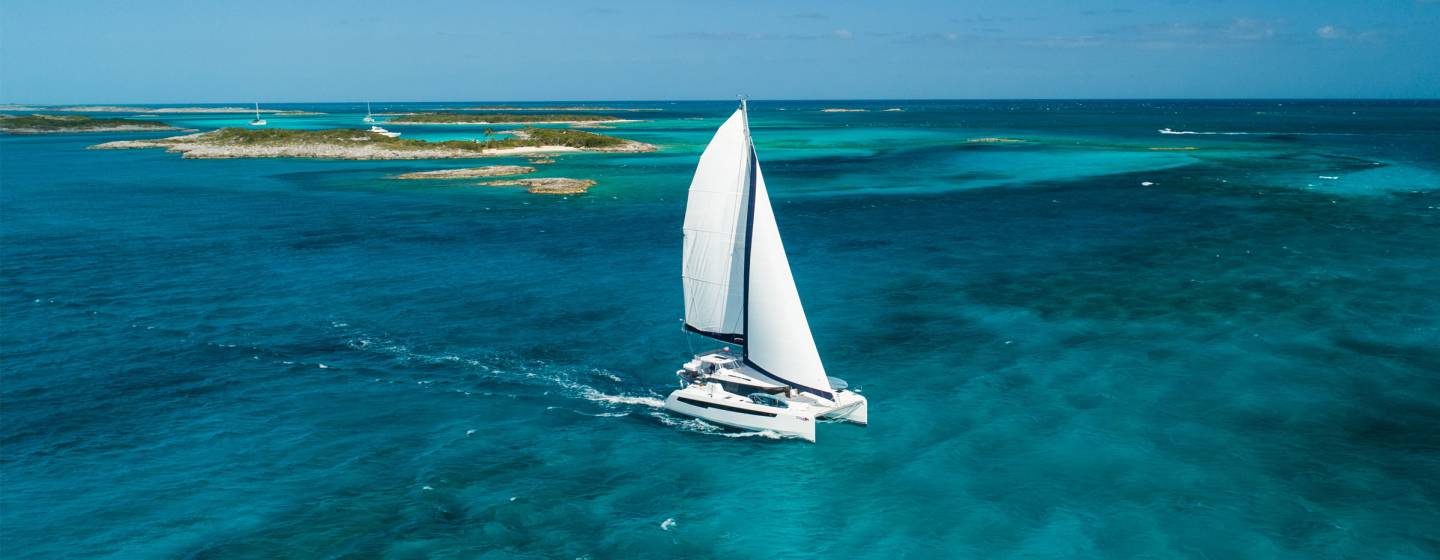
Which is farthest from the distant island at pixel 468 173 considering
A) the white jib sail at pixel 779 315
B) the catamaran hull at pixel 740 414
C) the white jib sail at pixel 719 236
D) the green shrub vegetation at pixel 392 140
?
the white jib sail at pixel 779 315

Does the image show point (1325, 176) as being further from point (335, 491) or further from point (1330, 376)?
point (335, 491)

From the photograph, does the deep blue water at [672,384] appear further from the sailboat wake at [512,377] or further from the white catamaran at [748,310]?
the white catamaran at [748,310]

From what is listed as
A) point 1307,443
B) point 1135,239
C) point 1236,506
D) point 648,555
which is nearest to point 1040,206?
point 1135,239

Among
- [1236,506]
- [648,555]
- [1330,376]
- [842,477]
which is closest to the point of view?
[648,555]

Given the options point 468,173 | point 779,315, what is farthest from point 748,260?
point 468,173

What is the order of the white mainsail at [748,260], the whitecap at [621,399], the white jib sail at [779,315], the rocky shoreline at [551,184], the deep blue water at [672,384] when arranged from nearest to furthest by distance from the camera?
1. the deep blue water at [672,384]
2. the white mainsail at [748,260]
3. the white jib sail at [779,315]
4. the whitecap at [621,399]
5. the rocky shoreline at [551,184]

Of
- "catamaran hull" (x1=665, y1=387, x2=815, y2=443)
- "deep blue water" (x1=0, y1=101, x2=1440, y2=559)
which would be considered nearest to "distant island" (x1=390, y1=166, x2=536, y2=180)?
"deep blue water" (x1=0, y1=101, x2=1440, y2=559)
